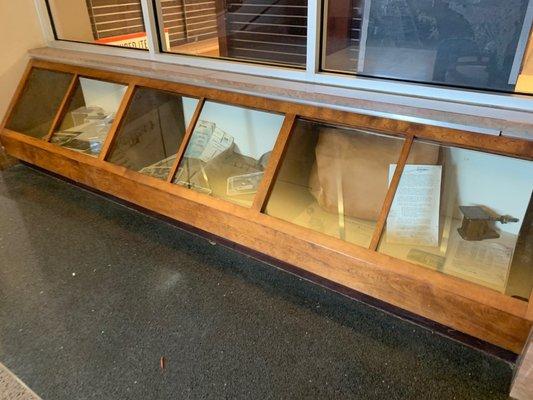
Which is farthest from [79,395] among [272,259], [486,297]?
[486,297]

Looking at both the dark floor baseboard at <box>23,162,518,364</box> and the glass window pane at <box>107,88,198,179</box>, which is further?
the glass window pane at <box>107,88,198,179</box>

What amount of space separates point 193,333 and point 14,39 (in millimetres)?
1988

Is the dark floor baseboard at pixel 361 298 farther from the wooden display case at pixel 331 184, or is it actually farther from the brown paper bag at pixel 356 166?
the brown paper bag at pixel 356 166

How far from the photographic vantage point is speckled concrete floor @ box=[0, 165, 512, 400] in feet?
3.86

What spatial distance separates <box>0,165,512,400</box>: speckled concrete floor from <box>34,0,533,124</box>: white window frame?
0.73m

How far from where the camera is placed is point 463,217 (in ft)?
4.52

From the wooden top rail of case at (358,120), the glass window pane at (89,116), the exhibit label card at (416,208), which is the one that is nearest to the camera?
the wooden top rail of case at (358,120)

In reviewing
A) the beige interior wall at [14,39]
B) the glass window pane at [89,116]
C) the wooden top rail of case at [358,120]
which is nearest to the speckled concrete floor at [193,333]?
the glass window pane at [89,116]

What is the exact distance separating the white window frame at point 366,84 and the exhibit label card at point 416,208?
0.22 meters

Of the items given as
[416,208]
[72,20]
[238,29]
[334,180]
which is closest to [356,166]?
[334,180]

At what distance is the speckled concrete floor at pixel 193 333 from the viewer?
3.86 ft

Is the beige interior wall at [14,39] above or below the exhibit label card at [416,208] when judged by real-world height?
above

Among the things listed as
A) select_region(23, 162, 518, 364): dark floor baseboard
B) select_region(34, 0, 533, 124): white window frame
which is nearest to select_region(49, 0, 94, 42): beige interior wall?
select_region(34, 0, 533, 124): white window frame

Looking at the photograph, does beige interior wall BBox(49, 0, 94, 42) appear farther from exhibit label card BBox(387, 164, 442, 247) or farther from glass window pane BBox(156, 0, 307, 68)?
exhibit label card BBox(387, 164, 442, 247)
